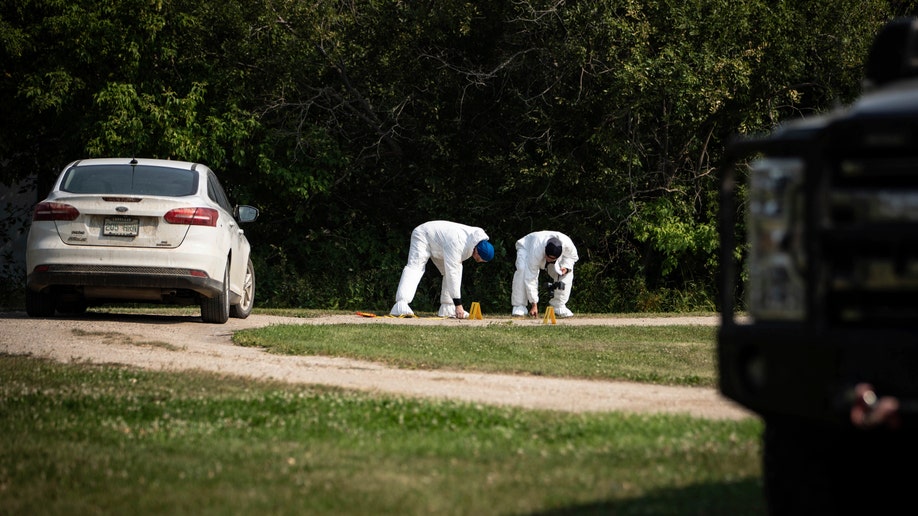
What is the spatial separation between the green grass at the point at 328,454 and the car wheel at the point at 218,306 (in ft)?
17.6

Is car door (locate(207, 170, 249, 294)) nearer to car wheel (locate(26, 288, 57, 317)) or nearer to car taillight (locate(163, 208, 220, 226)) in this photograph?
car taillight (locate(163, 208, 220, 226))

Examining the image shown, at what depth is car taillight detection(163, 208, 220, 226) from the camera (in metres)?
15.0

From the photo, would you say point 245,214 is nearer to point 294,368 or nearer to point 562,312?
point 294,368

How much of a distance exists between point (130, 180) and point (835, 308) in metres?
12.4

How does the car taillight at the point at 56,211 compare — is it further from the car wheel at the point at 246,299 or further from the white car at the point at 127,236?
the car wheel at the point at 246,299

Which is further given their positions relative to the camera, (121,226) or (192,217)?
(192,217)

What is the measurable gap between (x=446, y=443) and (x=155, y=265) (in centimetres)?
868

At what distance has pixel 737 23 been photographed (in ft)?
82.8

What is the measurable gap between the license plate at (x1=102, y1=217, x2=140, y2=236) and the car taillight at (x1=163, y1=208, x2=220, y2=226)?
1.17 feet

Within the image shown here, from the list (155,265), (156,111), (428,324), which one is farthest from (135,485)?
(156,111)

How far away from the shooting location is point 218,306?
15898mm

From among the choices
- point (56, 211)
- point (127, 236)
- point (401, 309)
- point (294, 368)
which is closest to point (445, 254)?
point (401, 309)

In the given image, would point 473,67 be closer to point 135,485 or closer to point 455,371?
point 455,371

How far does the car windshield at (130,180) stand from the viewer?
15312 mm
